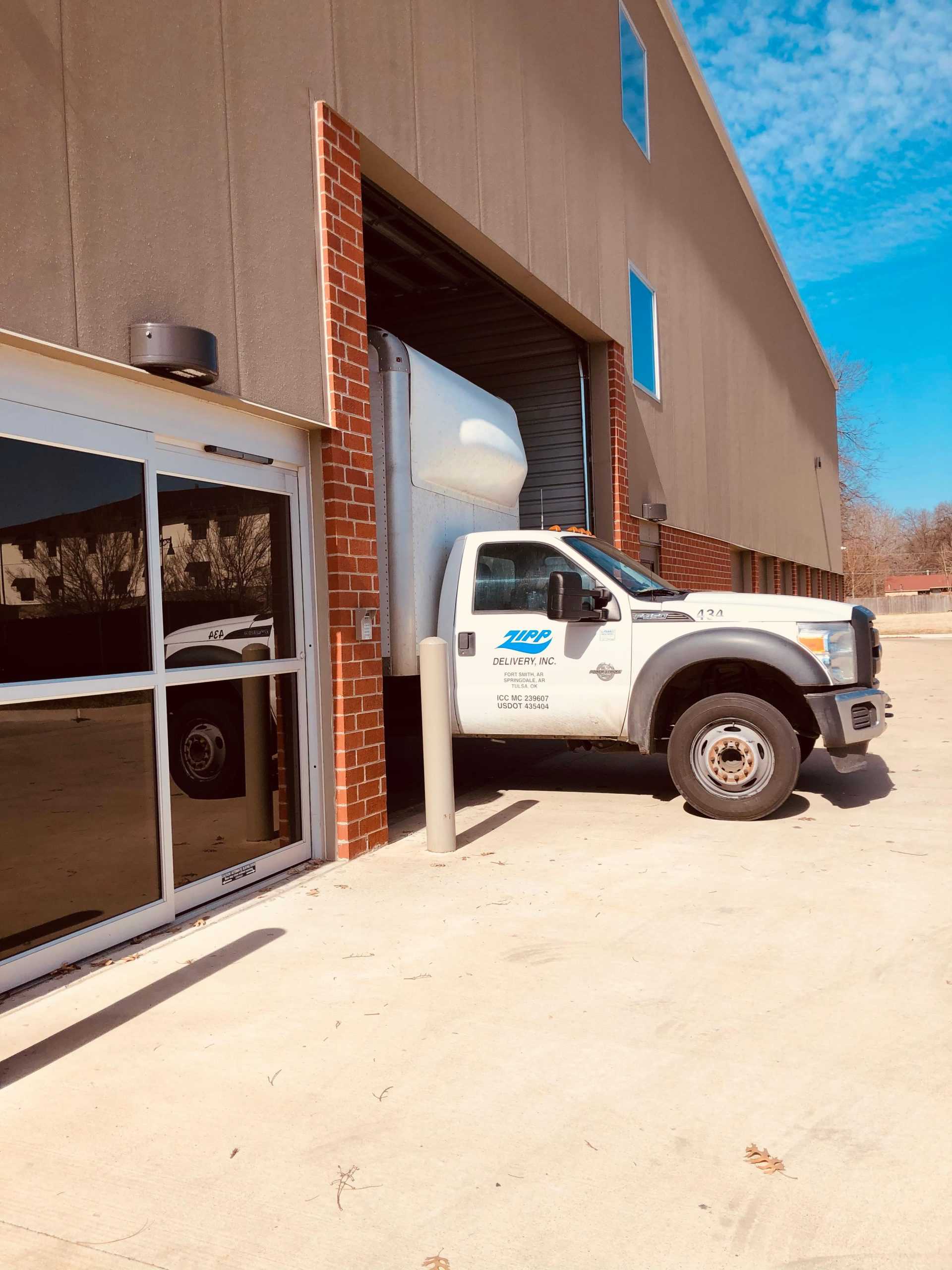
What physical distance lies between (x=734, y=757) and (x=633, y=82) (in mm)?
10086

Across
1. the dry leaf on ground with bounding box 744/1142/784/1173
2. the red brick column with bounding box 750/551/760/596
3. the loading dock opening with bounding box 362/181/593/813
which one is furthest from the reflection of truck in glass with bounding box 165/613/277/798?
the red brick column with bounding box 750/551/760/596

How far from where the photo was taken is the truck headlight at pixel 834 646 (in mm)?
6945

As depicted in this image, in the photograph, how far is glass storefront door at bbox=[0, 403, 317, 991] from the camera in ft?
14.4

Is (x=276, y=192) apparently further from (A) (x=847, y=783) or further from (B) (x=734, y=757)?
(A) (x=847, y=783)

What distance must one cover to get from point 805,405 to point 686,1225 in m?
29.3

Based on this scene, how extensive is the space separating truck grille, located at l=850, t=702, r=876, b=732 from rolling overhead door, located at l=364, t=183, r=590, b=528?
17.4 feet

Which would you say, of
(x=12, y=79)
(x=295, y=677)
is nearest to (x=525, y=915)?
(x=295, y=677)

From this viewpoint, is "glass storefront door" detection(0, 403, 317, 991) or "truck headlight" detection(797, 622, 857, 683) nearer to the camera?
"glass storefront door" detection(0, 403, 317, 991)

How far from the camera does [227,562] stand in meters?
5.65

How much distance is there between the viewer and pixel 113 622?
4.79 metres

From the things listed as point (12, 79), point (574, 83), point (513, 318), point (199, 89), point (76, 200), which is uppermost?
point (574, 83)

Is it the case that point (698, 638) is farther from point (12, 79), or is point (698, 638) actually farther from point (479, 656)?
point (12, 79)

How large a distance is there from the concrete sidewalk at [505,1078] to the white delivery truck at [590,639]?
1.27 meters

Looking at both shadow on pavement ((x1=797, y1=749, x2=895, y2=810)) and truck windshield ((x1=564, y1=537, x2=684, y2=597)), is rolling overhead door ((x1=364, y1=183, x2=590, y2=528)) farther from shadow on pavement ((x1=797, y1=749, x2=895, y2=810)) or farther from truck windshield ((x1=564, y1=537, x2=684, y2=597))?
shadow on pavement ((x1=797, y1=749, x2=895, y2=810))
